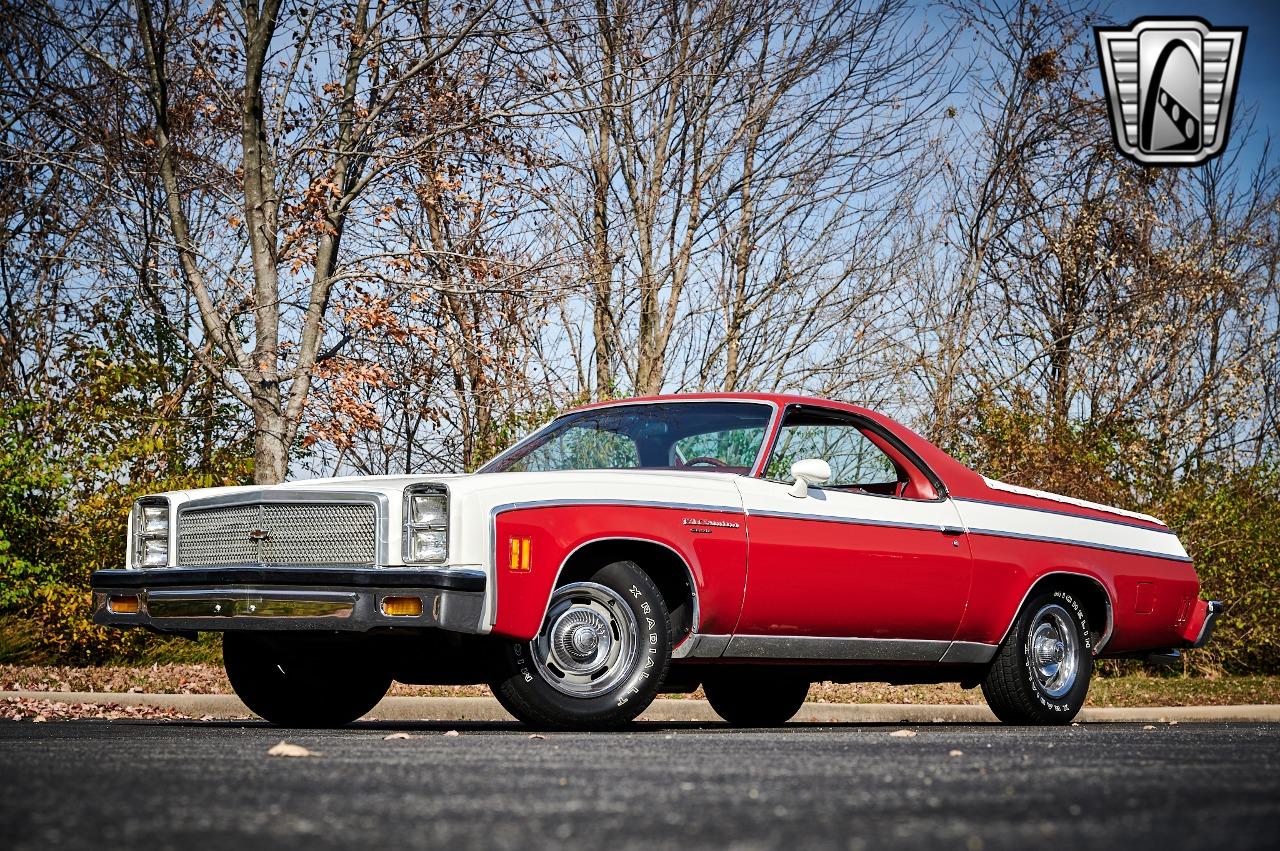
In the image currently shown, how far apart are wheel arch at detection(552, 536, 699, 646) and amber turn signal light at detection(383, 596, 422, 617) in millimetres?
626

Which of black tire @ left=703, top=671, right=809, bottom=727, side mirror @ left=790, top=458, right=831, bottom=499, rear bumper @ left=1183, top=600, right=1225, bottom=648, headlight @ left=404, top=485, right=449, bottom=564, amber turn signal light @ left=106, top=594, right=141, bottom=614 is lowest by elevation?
black tire @ left=703, top=671, right=809, bottom=727

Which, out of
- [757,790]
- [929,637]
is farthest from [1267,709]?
[757,790]

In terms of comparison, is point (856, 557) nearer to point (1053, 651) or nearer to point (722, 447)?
point (722, 447)

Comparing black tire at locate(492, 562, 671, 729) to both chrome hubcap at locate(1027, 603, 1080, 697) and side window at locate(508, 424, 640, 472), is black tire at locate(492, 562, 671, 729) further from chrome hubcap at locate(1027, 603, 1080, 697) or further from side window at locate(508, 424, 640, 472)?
chrome hubcap at locate(1027, 603, 1080, 697)

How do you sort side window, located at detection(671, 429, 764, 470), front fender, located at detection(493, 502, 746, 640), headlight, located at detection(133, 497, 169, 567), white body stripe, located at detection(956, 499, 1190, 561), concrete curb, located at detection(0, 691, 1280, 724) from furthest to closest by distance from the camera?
concrete curb, located at detection(0, 691, 1280, 724), white body stripe, located at detection(956, 499, 1190, 561), side window, located at detection(671, 429, 764, 470), headlight, located at detection(133, 497, 169, 567), front fender, located at detection(493, 502, 746, 640)

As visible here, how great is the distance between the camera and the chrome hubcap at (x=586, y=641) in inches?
265

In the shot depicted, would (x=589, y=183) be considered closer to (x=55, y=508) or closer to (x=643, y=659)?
(x=55, y=508)

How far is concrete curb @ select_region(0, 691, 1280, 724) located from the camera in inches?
405

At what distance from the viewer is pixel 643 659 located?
6.81 meters

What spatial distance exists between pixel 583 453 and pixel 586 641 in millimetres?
1475

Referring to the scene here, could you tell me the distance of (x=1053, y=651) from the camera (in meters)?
8.92

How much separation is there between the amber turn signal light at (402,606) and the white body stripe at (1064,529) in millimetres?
3301

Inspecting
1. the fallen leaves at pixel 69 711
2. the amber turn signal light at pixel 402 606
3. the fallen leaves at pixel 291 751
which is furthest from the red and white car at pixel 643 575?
the fallen leaves at pixel 69 711

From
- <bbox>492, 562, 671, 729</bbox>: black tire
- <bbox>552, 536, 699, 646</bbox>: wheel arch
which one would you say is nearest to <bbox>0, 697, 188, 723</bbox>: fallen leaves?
<bbox>492, 562, 671, 729</bbox>: black tire
